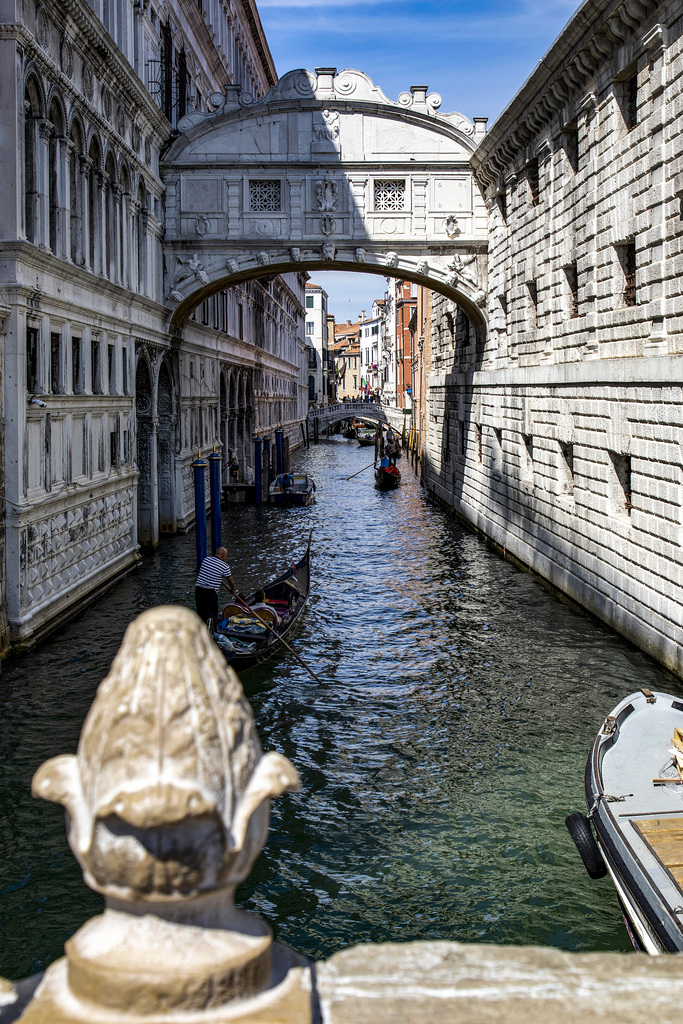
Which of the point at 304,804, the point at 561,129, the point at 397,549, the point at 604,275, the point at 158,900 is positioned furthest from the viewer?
the point at 397,549

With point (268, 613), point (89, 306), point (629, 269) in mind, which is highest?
point (629, 269)

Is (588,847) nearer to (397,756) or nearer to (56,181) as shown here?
(397,756)

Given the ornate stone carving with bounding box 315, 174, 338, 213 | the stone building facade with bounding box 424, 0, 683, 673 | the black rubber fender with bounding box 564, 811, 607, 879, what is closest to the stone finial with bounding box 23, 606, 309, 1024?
the black rubber fender with bounding box 564, 811, 607, 879

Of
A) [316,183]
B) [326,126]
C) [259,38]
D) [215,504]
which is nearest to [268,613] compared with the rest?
[215,504]

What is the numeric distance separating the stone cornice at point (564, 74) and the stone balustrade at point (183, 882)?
10.4 meters

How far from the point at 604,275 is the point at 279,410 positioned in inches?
1220

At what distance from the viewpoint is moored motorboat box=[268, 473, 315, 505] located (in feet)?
80.0

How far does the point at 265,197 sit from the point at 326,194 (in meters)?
1.14

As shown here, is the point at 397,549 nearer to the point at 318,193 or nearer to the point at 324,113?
the point at 318,193

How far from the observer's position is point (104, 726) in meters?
1.56

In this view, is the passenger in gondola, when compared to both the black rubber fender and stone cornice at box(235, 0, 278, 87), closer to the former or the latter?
the black rubber fender

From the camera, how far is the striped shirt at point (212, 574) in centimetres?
1043

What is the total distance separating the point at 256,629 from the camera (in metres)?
10.1

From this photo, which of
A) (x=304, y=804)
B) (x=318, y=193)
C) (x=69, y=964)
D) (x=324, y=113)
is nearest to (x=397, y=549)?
(x=318, y=193)
